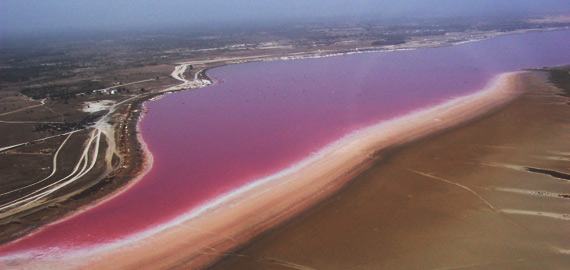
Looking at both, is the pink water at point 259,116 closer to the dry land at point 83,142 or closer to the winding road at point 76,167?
the dry land at point 83,142

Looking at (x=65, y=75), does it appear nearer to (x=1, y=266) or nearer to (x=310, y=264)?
(x=1, y=266)

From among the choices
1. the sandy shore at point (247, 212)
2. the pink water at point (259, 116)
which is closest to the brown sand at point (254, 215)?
the sandy shore at point (247, 212)

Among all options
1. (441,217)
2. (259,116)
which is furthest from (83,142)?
(441,217)

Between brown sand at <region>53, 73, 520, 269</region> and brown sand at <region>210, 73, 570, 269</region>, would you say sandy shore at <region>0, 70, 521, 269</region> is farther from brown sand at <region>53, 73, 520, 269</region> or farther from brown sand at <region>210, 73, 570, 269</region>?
brown sand at <region>210, 73, 570, 269</region>

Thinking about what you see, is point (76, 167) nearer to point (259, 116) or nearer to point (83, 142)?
point (83, 142)

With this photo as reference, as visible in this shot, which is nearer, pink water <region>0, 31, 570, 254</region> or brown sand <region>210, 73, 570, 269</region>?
brown sand <region>210, 73, 570, 269</region>

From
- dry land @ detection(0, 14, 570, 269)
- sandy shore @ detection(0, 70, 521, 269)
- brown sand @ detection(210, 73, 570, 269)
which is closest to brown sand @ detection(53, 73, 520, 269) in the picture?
sandy shore @ detection(0, 70, 521, 269)
